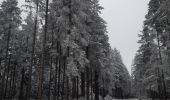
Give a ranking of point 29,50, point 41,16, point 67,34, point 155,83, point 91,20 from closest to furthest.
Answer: point 67,34 → point 41,16 → point 91,20 → point 155,83 → point 29,50

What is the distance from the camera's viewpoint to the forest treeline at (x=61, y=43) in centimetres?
2197

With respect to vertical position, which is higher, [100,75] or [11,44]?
[11,44]

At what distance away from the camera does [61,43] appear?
25.6 metres

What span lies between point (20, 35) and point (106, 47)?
1693cm

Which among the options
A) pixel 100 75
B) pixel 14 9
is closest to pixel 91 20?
pixel 100 75

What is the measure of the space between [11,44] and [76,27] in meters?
19.3

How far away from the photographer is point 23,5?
2459 centimetres

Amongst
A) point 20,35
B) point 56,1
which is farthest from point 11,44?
point 56,1

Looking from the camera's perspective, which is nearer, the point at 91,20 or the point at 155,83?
the point at 91,20

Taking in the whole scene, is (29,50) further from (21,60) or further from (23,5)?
(23,5)

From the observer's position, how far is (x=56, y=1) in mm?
22953

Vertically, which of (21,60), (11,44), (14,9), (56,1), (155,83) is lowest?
(155,83)

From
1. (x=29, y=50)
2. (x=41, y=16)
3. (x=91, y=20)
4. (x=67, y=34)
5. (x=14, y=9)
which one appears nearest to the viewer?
(x=67, y=34)

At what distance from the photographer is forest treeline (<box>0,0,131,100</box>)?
2197 cm
